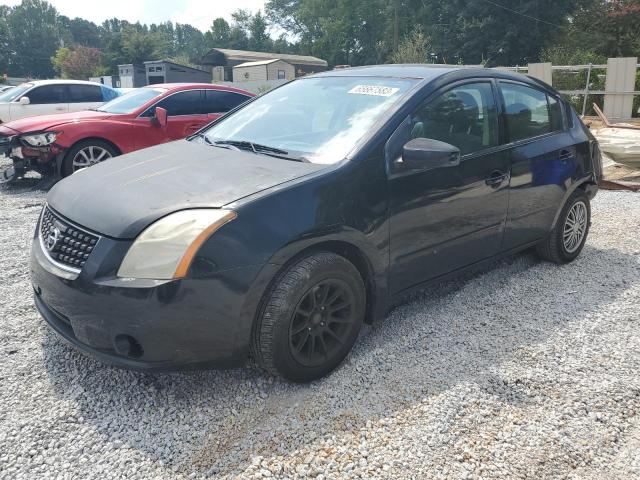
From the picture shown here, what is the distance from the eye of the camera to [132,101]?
838cm

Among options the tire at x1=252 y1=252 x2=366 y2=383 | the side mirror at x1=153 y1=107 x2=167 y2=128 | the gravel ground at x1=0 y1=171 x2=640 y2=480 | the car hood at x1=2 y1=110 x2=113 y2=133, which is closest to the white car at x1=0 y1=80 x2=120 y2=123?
the car hood at x1=2 y1=110 x2=113 y2=133

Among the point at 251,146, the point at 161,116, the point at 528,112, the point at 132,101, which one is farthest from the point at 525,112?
the point at 132,101

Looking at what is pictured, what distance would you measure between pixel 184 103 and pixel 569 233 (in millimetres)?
6001

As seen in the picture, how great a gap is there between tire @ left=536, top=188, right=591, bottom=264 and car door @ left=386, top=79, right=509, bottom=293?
94 centimetres

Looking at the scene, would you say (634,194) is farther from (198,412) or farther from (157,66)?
(157,66)

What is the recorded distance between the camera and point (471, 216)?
3.55 meters

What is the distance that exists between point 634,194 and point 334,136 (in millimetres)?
5813

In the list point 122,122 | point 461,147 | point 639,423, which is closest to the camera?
point 639,423

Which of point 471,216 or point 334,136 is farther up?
point 334,136

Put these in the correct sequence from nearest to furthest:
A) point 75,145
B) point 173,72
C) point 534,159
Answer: point 534,159 → point 75,145 → point 173,72

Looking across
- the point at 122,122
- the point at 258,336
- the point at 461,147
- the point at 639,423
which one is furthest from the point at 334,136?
the point at 122,122

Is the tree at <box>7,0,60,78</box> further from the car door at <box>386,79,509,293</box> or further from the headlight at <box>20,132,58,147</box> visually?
the car door at <box>386,79,509,293</box>

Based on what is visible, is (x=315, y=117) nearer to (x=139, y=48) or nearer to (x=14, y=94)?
(x=14, y=94)

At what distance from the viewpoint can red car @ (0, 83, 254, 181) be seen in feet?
24.5
